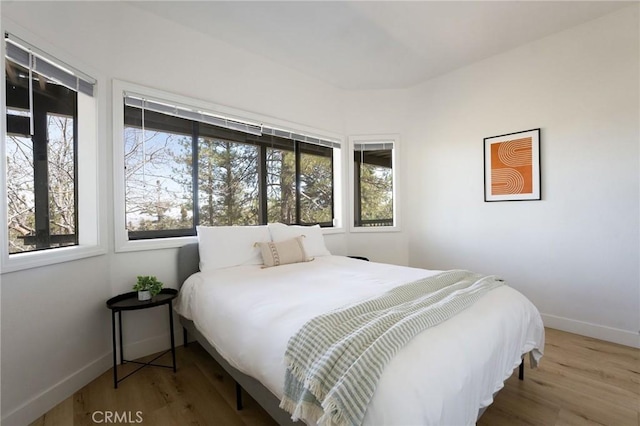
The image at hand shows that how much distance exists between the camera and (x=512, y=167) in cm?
292

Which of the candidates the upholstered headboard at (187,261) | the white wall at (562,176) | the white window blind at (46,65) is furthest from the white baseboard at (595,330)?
the white window blind at (46,65)

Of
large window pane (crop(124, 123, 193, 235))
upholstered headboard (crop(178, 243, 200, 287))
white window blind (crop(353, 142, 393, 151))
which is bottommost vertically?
upholstered headboard (crop(178, 243, 200, 287))

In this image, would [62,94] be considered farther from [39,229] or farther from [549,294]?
[549,294]

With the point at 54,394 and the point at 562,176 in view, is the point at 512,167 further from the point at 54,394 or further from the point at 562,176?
the point at 54,394

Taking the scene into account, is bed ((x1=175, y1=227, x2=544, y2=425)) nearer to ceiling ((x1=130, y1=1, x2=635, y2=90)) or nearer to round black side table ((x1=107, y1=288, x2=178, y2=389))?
round black side table ((x1=107, y1=288, x2=178, y2=389))

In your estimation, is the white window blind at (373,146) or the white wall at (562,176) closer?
the white wall at (562,176)

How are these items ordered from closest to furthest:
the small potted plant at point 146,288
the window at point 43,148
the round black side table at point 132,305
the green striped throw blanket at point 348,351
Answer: the green striped throw blanket at point 348,351 → the window at point 43,148 → the round black side table at point 132,305 → the small potted plant at point 146,288

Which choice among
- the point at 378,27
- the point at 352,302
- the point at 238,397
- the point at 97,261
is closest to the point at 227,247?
the point at 97,261

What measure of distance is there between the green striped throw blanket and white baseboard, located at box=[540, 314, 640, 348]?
2009 millimetres

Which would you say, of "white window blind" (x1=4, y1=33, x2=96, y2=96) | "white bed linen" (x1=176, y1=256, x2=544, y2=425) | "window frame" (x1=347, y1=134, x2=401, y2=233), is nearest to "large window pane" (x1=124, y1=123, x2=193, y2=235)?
"white window blind" (x1=4, y1=33, x2=96, y2=96)

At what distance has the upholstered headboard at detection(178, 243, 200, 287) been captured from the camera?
2.36 m

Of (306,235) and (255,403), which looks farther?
(306,235)

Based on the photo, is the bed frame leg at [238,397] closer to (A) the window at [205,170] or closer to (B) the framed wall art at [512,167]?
(A) the window at [205,170]

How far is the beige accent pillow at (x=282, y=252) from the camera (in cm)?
249
